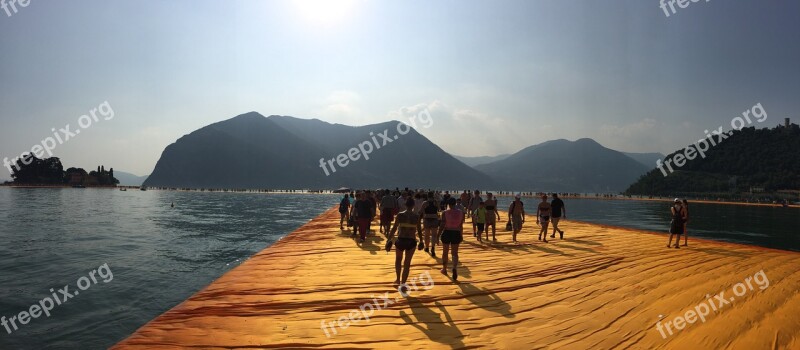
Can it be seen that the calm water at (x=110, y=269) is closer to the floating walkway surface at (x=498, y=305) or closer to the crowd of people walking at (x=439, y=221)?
the floating walkway surface at (x=498, y=305)

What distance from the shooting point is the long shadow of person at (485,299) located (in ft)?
22.0

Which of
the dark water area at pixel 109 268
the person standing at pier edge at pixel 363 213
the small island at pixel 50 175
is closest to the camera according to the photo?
the dark water area at pixel 109 268

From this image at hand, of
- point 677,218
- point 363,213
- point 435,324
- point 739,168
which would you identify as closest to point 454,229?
point 435,324

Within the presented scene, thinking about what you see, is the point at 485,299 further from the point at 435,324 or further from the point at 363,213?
the point at 363,213

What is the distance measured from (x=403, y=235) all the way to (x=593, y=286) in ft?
14.2

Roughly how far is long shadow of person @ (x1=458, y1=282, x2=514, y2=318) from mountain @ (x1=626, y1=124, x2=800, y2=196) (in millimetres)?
144524

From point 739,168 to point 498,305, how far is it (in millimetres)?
172566

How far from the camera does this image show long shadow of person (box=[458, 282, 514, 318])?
6.70 metres

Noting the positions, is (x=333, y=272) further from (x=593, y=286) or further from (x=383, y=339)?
(x=593, y=286)

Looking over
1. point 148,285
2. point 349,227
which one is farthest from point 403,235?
point 349,227

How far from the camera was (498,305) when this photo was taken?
276 inches

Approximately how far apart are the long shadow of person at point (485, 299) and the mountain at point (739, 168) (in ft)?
474

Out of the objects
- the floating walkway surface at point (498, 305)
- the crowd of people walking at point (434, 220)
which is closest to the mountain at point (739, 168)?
the crowd of people walking at point (434, 220)

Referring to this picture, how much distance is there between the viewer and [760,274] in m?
9.46
